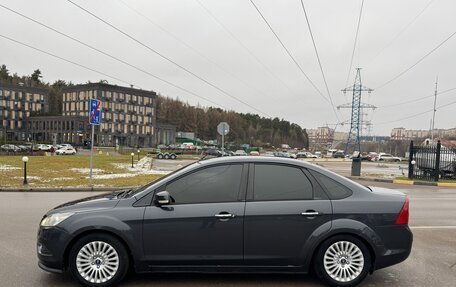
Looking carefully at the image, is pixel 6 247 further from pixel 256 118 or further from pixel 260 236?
pixel 256 118

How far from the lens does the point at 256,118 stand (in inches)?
6767

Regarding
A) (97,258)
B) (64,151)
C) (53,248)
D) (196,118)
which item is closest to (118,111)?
(196,118)

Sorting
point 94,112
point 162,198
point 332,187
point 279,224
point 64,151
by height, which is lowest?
→ point 64,151

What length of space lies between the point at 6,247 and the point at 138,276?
2.67m

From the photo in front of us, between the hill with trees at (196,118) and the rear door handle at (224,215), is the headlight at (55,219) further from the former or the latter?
the hill with trees at (196,118)

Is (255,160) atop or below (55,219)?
atop

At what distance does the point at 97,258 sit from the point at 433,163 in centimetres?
2055

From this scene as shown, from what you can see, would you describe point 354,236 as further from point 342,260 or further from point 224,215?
point 224,215

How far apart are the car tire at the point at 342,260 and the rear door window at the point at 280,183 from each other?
64 centimetres

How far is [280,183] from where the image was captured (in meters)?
4.67

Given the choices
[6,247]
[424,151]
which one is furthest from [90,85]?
[6,247]

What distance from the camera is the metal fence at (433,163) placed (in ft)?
67.3

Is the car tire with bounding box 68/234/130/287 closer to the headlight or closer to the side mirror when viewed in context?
the headlight

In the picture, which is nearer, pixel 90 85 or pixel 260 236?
pixel 260 236
